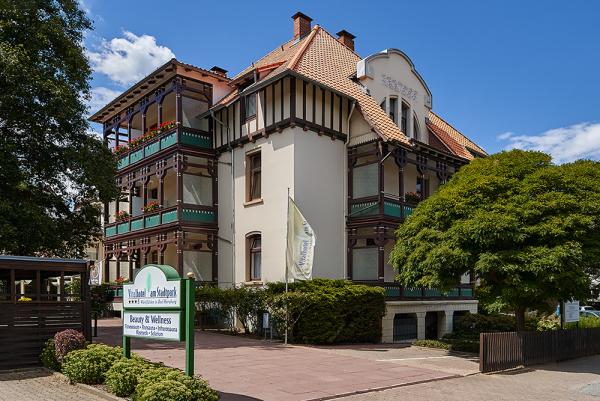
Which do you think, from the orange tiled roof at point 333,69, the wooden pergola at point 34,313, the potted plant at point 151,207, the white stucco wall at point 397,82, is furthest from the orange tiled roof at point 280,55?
the wooden pergola at point 34,313

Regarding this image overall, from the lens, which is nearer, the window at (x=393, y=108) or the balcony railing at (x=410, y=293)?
the balcony railing at (x=410, y=293)

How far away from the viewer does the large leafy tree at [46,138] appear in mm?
17125

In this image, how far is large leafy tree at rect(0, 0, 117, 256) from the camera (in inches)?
674

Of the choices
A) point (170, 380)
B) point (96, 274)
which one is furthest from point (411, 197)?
point (96, 274)

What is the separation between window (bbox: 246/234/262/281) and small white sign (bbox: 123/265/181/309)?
12744 mm

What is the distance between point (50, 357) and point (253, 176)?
502 inches

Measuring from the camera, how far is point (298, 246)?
18547mm

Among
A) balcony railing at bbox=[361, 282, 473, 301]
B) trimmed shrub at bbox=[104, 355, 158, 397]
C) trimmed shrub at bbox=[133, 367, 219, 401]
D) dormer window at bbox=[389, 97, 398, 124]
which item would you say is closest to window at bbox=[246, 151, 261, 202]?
balcony railing at bbox=[361, 282, 473, 301]

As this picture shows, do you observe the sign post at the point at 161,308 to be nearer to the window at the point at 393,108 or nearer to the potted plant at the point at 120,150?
the window at the point at 393,108

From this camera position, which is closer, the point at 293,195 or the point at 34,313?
the point at 34,313

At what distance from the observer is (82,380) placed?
391 inches

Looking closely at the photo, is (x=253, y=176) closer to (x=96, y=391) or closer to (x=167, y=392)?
(x=96, y=391)

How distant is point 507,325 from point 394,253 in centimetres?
934

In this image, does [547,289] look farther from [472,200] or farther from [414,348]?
[414,348]
